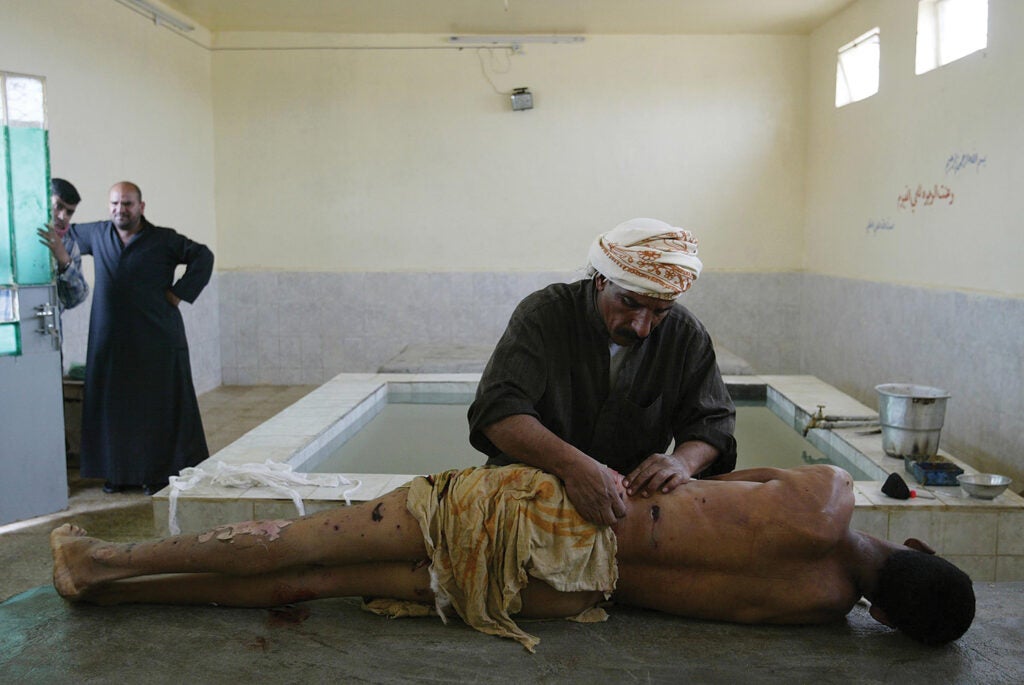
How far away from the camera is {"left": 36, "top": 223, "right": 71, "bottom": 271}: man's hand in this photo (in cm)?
399

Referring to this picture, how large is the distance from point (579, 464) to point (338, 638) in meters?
0.69

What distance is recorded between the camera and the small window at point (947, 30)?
4.91 metres

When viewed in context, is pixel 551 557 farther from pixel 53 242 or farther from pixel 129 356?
pixel 129 356

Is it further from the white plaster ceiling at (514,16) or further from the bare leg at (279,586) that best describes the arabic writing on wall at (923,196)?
the bare leg at (279,586)

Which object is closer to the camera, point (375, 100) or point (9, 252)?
point (9, 252)

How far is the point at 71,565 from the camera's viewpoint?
2.17 meters

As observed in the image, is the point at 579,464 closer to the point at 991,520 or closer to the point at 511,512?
the point at 511,512

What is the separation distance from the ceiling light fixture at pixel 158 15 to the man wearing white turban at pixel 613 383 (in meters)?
5.21

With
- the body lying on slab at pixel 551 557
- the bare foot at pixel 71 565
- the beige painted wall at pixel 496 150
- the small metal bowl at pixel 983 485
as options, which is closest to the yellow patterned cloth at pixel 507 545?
the body lying on slab at pixel 551 557

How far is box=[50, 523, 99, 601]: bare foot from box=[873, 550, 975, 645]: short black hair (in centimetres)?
191

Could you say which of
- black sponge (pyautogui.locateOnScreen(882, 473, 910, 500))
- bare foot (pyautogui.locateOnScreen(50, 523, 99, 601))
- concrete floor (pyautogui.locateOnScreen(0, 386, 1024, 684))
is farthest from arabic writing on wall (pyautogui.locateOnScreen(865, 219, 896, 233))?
bare foot (pyautogui.locateOnScreen(50, 523, 99, 601))

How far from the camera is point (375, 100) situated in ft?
25.6

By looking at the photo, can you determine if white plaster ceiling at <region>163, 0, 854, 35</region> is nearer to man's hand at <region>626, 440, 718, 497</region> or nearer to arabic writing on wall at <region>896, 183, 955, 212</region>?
arabic writing on wall at <region>896, 183, 955, 212</region>

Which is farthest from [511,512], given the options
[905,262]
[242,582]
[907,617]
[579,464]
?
[905,262]
